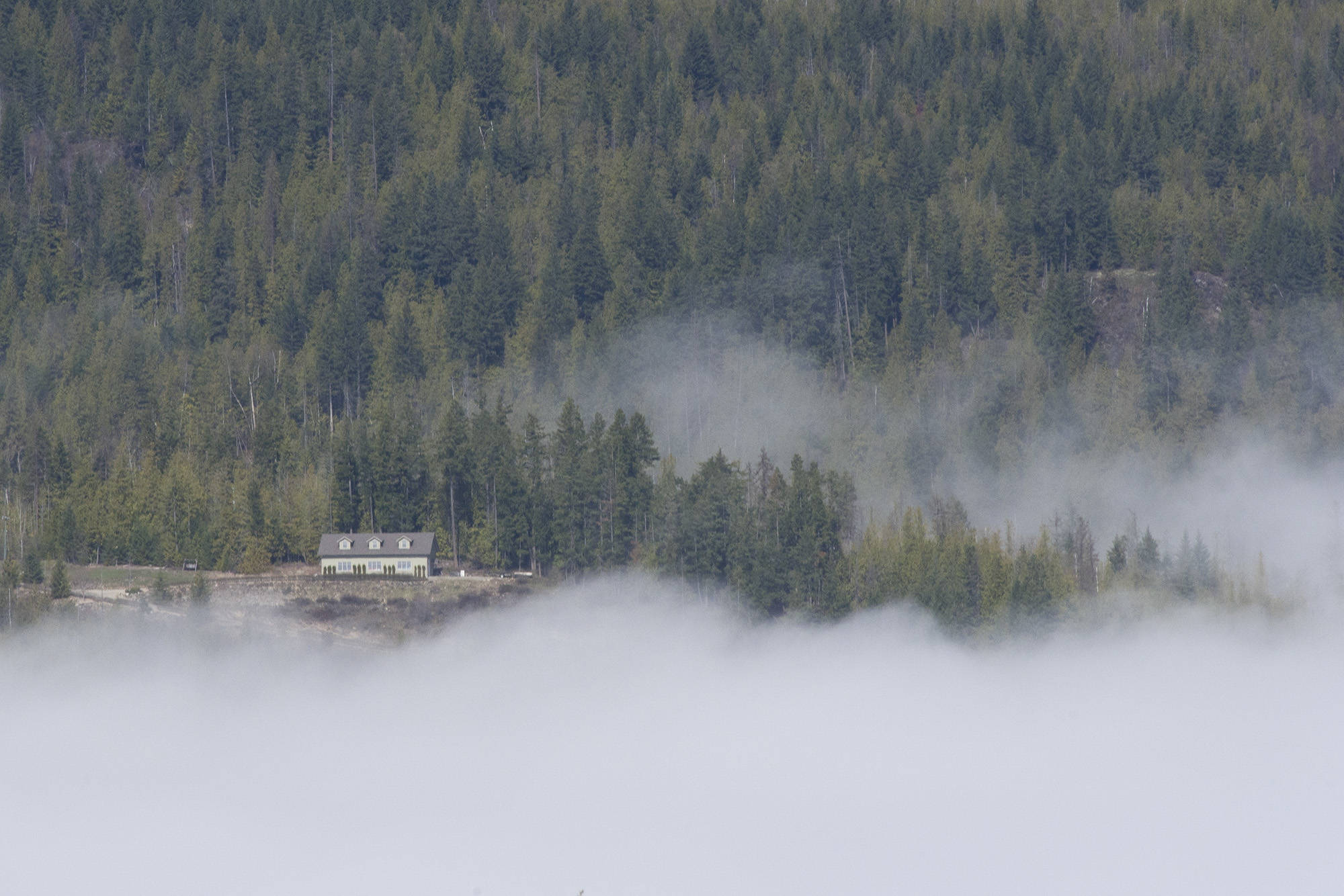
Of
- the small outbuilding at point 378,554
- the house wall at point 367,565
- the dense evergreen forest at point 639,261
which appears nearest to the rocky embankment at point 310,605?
the house wall at point 367,565

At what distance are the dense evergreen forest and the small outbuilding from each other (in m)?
2.52

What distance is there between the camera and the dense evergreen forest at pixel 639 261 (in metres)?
119

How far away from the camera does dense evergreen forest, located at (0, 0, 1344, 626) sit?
4678 inches

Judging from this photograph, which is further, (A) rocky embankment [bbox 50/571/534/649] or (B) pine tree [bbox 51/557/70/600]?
(A) rocky embankment [bbox 50/571/534/649]

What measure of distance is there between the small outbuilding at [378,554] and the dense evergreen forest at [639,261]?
2524 millimetres

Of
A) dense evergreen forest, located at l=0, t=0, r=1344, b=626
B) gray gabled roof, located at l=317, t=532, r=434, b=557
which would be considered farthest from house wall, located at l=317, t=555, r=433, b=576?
dense evergreen forest, located at l=0, t=0, r=1344, b=626

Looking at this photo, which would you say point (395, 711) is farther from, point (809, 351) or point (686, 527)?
point (809, 351)

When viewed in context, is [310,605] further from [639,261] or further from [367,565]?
[639,261]

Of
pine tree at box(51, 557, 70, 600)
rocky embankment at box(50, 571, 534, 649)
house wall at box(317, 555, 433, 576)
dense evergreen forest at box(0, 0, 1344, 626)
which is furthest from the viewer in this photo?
dense evergreen forest at box(0, 0, 1344, 626)

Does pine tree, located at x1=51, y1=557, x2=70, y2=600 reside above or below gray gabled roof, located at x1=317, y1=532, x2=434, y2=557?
below

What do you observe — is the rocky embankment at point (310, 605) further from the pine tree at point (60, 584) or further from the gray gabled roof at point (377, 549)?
the gray gabled roof at point (377, 549)

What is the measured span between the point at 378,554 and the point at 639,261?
145 feet

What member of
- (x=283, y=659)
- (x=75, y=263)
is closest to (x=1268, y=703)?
(x=283, y=659)

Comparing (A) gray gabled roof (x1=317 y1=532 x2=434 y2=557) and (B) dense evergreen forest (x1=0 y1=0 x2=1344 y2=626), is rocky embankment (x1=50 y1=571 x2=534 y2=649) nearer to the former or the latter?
(A) gray gabled roof (x1=317 y1=532 x2=434 y2=557)
